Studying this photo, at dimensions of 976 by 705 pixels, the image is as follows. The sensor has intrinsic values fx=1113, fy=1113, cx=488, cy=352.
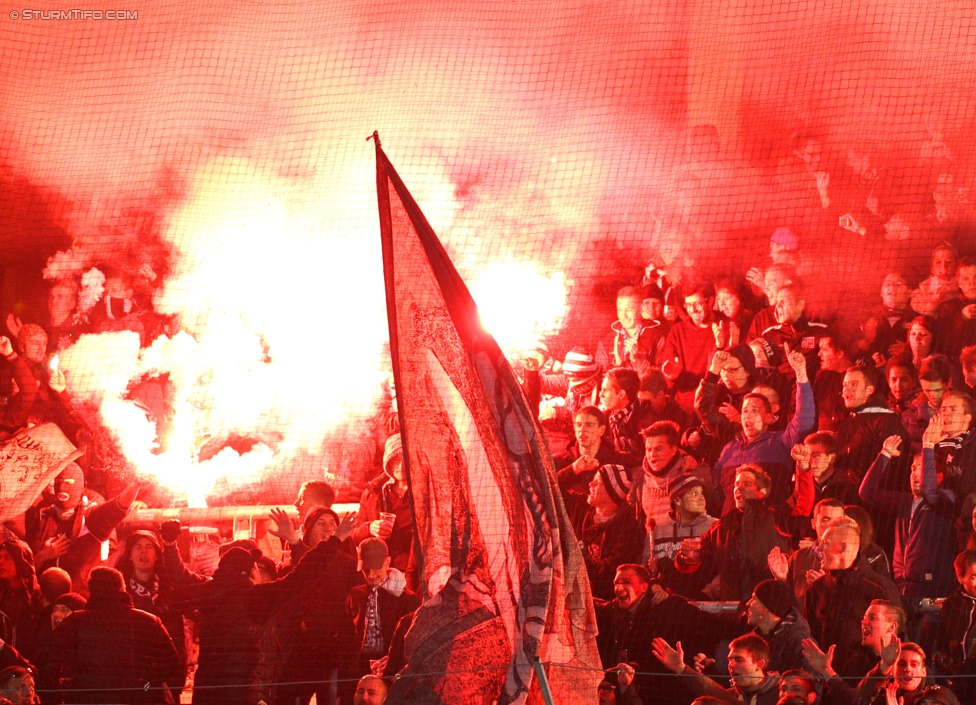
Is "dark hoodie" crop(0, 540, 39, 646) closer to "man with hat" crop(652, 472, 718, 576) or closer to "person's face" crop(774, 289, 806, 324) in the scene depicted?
"man with hat" crop(652, 472, 718, 576)

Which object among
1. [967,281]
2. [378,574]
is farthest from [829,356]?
[378,574]

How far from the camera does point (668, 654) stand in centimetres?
445

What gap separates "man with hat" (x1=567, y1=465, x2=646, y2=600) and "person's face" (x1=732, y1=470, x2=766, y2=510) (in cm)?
41

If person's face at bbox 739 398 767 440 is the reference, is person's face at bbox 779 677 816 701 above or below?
below

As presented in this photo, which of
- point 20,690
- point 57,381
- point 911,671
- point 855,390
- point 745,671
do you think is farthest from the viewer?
point 57,381

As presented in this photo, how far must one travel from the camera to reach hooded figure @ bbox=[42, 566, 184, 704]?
15.8ft

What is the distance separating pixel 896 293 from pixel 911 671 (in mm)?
1472

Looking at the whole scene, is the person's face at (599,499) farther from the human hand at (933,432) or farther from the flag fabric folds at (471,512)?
the human hand at (933,432)

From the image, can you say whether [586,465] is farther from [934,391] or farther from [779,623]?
[934,391]

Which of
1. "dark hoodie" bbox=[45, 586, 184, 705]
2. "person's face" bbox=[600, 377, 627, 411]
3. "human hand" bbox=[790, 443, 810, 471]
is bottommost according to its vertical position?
"dark hoodie" bbox=[45, 586, 184, 705]

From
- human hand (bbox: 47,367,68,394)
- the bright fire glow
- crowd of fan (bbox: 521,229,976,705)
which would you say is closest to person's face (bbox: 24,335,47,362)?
human hand (bbox: 47,367,68,394)

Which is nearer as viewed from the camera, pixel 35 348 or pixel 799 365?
pixel 799 365

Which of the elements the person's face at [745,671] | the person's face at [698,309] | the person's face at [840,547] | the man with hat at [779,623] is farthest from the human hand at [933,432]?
the person's face at [745,671]

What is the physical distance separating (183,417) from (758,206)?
2.69 m
